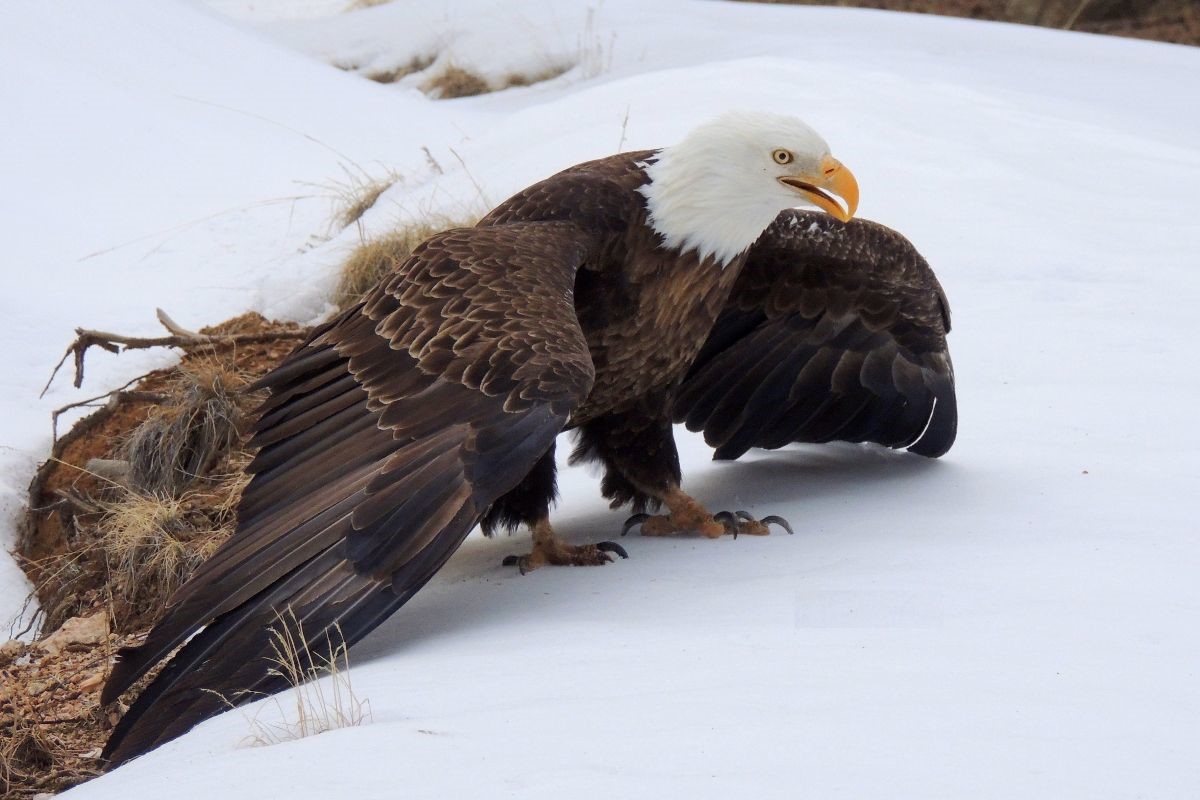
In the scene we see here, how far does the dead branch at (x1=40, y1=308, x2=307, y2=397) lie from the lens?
220 inches

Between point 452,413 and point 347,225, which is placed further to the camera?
point 347,225

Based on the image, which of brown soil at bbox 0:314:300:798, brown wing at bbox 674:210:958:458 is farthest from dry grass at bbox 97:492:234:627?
brown wing at bbox 674:210:958:458

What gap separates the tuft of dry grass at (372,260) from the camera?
21.5ft

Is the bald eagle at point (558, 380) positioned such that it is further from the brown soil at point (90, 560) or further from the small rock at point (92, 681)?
the small rock at point (92, 681)

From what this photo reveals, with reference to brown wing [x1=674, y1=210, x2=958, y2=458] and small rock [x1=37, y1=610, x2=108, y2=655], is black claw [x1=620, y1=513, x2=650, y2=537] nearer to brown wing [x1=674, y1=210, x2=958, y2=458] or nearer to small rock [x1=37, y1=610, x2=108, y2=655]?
brown wing [x1=674, y1=210, x2=958, y2=458]

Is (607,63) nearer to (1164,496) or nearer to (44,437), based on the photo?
(44,437)

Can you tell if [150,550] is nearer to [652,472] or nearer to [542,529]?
[542,529]

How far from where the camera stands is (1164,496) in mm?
3994

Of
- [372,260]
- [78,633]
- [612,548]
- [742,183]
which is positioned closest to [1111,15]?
[372,260]

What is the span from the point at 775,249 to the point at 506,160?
335 centimetres

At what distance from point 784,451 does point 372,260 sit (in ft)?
7.54

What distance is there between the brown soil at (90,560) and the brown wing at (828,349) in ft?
5.81

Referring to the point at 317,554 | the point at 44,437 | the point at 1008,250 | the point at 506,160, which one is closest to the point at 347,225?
the point at 506,160

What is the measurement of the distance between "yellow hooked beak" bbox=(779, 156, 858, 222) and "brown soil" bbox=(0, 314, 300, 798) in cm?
224
